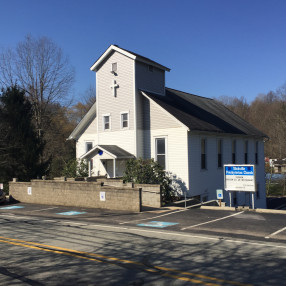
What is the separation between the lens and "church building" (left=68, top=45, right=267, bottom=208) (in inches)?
865

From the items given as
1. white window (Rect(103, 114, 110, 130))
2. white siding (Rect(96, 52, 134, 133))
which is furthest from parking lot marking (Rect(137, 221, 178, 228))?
white window (Rect(103, 114, 110, 130))

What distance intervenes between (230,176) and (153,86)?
1045 centimetres

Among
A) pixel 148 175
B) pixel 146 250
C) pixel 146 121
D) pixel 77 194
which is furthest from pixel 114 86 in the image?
pixel 146 250

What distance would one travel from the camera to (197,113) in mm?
26047

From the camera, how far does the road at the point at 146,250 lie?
22.3 feet

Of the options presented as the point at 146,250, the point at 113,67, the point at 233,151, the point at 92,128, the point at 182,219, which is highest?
the point at 113,67

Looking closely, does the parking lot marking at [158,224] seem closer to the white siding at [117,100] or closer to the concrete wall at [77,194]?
the concrete wall at [77,194]

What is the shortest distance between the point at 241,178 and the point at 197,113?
9.88 m

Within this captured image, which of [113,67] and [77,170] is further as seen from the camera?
[77,170]

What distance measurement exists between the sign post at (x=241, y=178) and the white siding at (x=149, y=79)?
9.68 metres

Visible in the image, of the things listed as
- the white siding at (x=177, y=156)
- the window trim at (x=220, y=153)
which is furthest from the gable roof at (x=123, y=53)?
the window trim at (x=220, y=153)

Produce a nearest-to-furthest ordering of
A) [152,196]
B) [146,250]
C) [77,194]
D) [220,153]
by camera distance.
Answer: [146,250] < [152,196] < [77,194] < [220,153]

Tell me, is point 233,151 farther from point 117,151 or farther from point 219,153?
point 117,151

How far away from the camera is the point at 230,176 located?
17516mm
